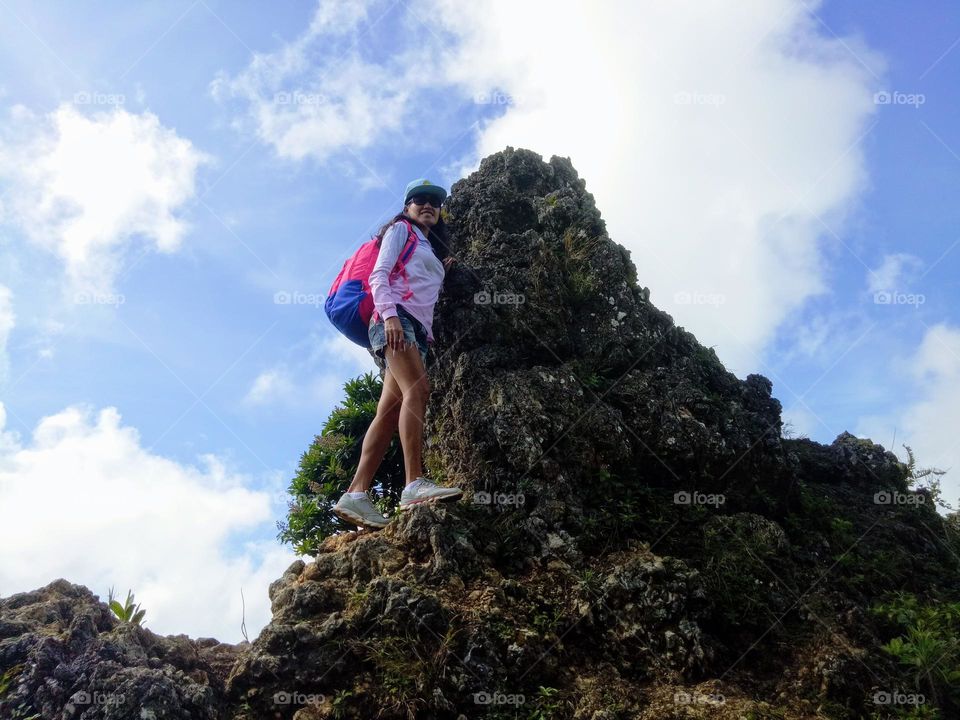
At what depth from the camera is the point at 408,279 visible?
7.83 meters

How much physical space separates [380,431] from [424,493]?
39.6 inches

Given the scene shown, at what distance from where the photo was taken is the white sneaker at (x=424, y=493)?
23.5 ft

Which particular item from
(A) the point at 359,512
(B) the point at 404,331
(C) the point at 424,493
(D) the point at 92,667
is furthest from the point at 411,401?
(D) the point at 92,667

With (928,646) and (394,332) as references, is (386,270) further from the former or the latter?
(928,646)

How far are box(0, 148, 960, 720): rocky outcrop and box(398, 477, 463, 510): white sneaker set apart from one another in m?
0.18

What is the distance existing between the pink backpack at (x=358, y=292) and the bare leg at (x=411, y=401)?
0.67 metres

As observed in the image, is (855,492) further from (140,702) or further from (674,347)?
(140,702)

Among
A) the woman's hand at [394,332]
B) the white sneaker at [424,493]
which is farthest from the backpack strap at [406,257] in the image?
the white sneaker at [424,493]

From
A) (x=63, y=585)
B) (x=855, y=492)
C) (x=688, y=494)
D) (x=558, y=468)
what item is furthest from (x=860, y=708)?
(x=63, y=585)

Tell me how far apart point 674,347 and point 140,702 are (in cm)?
665

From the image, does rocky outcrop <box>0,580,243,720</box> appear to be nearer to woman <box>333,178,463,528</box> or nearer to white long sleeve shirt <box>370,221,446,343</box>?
woman <box>333,178,463,528</box>

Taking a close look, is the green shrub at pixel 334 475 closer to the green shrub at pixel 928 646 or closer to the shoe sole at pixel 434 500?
the shoe sole at pixel 434 500

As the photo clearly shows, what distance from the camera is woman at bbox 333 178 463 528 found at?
7.36 meters

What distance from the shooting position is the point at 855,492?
352 inches
